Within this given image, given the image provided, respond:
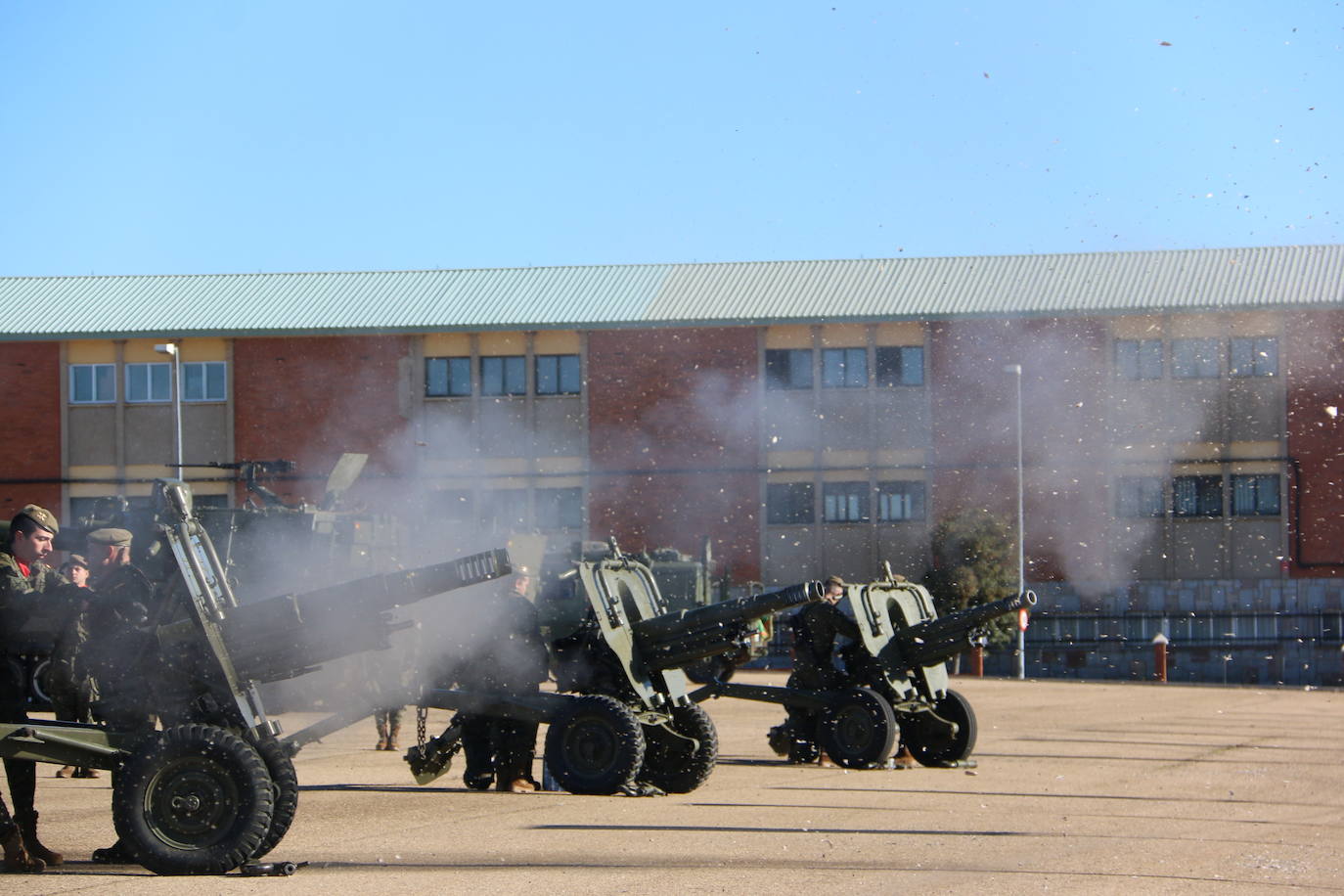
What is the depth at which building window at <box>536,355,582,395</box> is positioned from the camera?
1502 inches

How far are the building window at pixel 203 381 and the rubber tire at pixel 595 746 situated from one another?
29.1 m

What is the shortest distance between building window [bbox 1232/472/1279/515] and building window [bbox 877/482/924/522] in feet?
20.7

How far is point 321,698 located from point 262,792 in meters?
10.2

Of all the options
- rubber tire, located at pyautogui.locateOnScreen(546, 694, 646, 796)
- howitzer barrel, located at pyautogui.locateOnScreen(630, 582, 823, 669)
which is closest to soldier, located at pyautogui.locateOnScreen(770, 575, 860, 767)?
howitzer barrel, located at pyautogui.locateOnScreen(630, 582, 823, 669)

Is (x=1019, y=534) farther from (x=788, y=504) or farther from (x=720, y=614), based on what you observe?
(x=720, y=614)

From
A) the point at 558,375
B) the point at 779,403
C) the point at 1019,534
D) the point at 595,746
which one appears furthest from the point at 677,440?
the point at 595,746

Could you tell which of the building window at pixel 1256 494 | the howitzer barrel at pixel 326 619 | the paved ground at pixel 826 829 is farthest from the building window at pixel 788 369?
the howitzer barrel at pixel 326 619

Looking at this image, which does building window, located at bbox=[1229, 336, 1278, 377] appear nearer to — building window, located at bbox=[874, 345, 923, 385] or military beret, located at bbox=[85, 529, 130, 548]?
building window, located at bbox=[874, 345, 923, 385]

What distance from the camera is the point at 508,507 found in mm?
36656

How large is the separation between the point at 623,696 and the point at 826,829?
10.3ft

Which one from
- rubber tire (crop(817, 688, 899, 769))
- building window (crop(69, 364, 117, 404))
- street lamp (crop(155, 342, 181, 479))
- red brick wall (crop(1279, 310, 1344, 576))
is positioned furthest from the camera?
building window (crop(69, 364, 117, 404))

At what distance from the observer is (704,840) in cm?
1016

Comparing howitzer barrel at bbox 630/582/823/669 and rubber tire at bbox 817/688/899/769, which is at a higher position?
howitzer barrel at bbox 630/582/823/669

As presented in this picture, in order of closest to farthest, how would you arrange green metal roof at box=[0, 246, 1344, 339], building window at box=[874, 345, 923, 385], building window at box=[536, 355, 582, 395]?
green metal roof at box=[0, 246, 1344, 339] → building window at box=[874, 345, 923, 385] → building window at box=[536, 355, 582, 395]
